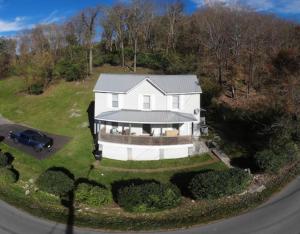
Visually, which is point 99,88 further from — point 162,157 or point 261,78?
point 261,78

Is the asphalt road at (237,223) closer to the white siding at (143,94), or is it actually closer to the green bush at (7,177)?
the green bush at (7,177)

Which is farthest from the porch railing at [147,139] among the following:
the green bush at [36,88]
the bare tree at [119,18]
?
the bare tree at [119,18]

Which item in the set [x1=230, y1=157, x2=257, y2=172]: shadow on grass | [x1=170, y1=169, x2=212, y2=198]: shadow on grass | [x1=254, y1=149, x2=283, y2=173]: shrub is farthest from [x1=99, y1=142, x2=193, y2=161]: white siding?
[x1=254, y1=149, x2=283, y2=173]: shrub

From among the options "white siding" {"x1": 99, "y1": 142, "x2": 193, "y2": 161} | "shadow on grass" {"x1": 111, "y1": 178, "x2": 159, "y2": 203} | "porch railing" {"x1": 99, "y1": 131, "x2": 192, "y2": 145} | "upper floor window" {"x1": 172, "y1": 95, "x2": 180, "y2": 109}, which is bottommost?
"shadow on grass" {"x1": 111, "y1": 178, "x2": 159, "y2": 203}

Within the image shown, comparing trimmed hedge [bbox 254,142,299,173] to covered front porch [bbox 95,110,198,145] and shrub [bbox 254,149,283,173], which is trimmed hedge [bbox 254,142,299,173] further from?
covered front porch [bbox 95,110,198,145]

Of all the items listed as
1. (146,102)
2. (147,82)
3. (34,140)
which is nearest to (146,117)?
(146,102)
